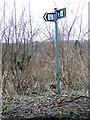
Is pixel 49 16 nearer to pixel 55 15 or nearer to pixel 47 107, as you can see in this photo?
pixel 55 15

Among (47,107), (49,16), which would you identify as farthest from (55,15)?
(47,107)

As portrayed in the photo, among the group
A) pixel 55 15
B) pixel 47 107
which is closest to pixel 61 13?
pixel 55 15

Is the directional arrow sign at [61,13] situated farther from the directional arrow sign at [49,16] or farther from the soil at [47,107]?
the soil at [47,107]

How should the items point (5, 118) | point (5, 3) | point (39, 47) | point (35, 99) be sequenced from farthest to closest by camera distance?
point (39, 47), point (5, 3), point (35, 99), point (5, 118)

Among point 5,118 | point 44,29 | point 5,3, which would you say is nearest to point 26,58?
point 44,29

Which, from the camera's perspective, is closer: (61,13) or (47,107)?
(47,107)

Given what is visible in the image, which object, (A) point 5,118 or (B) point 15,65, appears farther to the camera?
(B) point 15,65

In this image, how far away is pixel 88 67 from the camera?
176 inches

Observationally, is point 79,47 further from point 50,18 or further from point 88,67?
point 50,18

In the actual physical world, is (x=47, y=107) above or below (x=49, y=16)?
below

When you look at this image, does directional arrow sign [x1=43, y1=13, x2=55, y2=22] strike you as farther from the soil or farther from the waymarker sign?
the soil

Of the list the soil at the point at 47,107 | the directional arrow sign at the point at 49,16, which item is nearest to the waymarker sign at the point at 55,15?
the directional arrow sign at the point at 49,16

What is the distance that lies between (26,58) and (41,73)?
1.18 ft

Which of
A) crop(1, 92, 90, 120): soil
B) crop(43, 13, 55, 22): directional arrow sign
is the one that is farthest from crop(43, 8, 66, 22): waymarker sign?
crop(1, 92, 90, 120): soil
